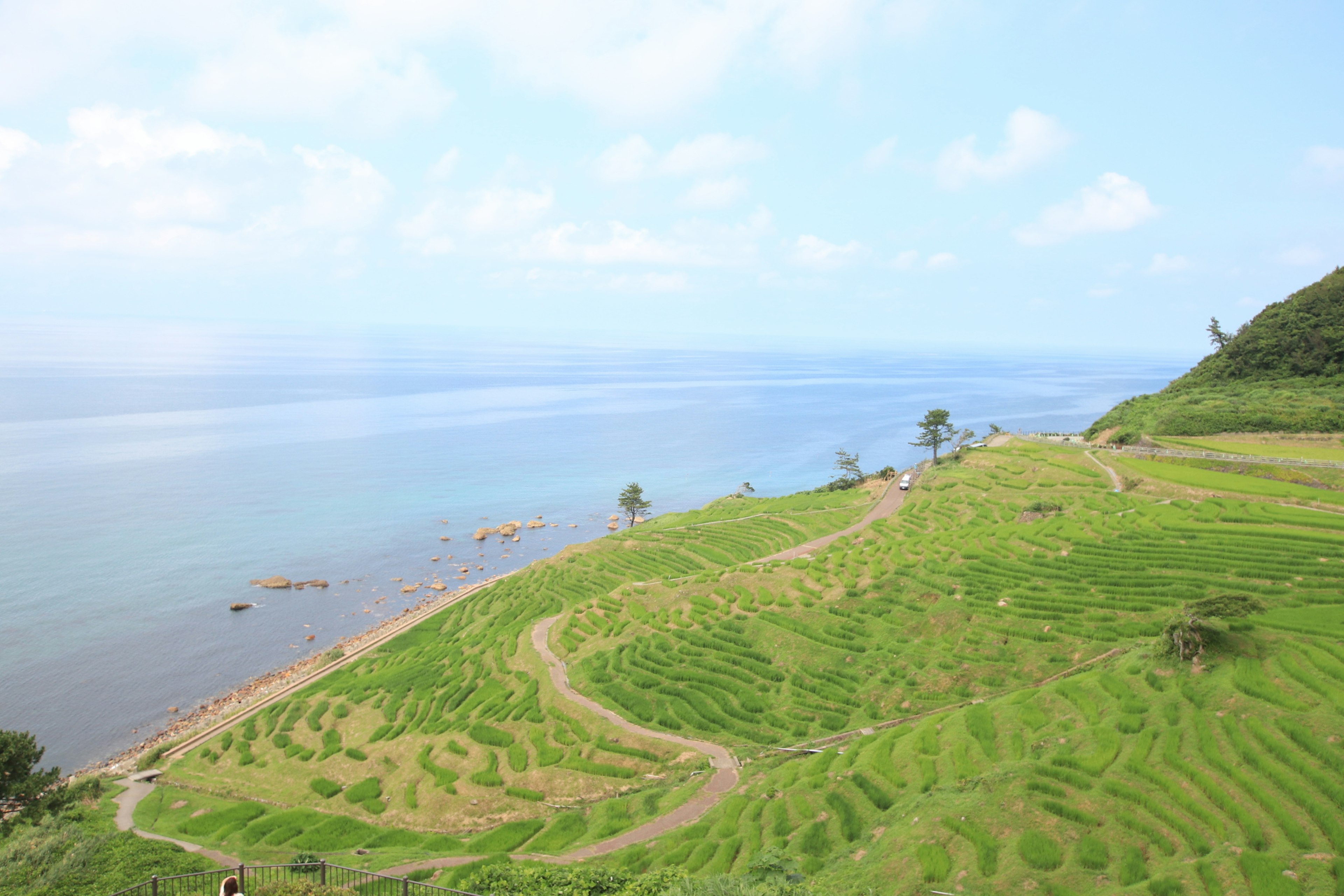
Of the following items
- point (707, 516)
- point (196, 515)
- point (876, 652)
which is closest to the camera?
point (876, 652)

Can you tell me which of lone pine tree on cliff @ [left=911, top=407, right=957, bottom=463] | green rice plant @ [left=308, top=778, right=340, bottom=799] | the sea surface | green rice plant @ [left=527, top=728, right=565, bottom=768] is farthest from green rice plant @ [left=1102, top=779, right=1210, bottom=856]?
lone pine tree on cliff @ [left=911, top=407, right=957, bottom=463]

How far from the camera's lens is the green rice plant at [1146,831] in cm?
1412

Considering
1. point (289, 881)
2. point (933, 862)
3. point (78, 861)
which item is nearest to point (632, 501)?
point (289, 881)

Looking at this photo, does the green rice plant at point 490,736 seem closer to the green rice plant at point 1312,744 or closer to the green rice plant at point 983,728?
the green rice plant at point 983,728

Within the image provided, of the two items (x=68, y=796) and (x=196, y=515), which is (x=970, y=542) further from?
(x=196, y=515)

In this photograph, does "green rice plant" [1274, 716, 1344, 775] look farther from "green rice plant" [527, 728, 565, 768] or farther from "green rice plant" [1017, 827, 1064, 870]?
"green rice plant" [527, 728, 565, 768]

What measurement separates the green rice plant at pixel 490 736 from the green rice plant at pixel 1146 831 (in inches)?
812

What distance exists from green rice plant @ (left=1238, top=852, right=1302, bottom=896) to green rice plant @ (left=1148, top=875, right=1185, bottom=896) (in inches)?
42.5

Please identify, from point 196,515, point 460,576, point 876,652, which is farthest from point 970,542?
point 196,515

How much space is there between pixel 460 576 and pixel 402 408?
12195cm

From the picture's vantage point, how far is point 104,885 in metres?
16.2

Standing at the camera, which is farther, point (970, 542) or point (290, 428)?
point (290, 428)

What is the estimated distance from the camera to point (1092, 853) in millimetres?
14117

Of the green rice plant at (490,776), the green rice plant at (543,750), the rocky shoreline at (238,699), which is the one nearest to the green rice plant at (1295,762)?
the green rice plant at (543,750)
